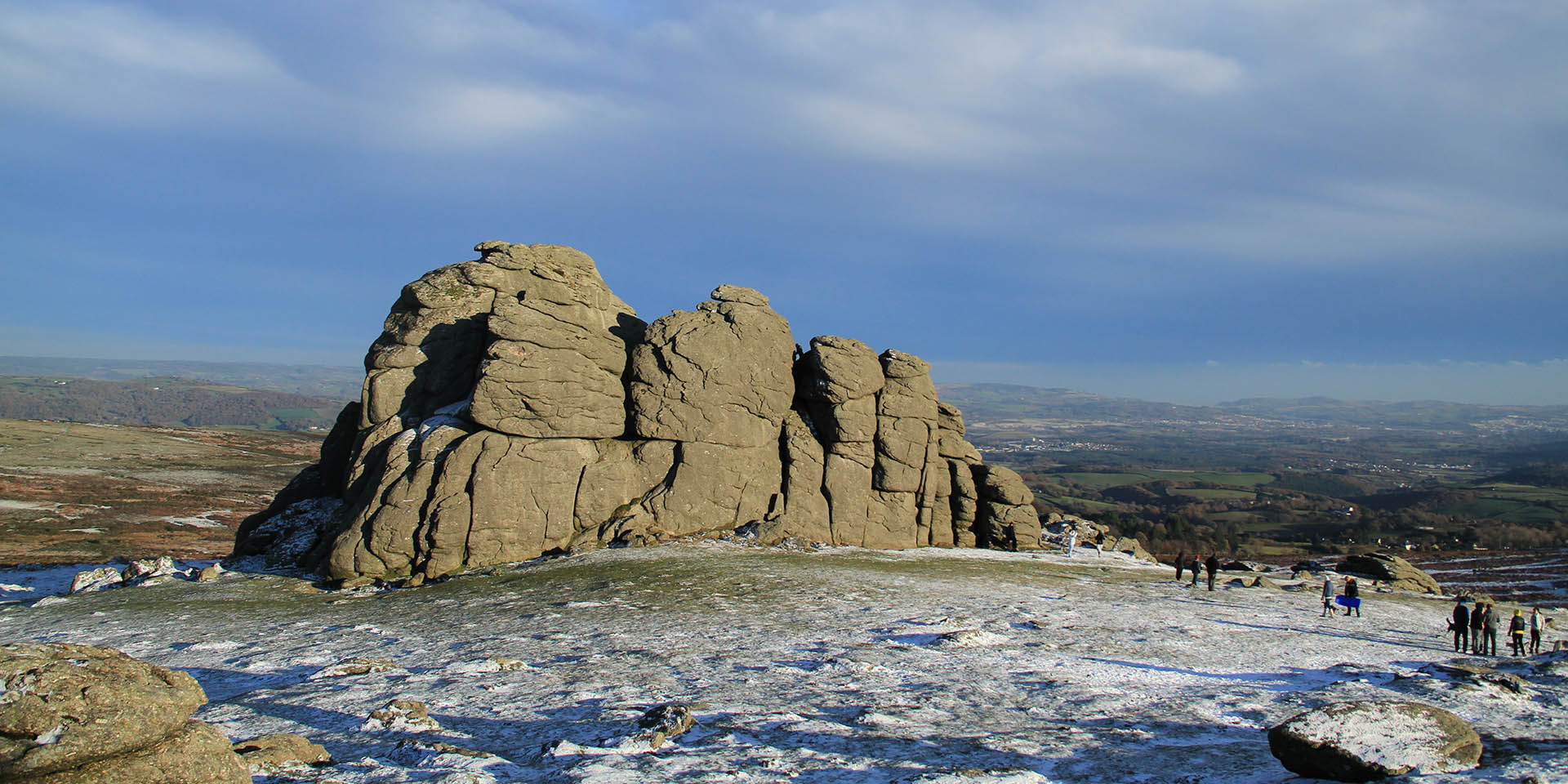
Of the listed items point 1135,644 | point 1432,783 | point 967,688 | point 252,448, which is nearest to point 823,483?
point 1135,644

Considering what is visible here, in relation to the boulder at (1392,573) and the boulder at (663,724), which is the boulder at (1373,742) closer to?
the boulder at (663,724)

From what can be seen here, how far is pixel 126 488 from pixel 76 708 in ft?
343

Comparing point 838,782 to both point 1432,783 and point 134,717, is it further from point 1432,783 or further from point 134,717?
point 134,717

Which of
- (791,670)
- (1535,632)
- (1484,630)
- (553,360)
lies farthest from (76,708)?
(1535,632)

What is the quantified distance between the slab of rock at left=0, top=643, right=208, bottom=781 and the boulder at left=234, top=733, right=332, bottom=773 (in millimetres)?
1723

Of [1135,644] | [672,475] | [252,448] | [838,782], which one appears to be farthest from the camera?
[252,448]

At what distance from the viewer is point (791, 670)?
58.0 ft

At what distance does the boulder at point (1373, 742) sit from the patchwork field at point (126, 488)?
56.7 m

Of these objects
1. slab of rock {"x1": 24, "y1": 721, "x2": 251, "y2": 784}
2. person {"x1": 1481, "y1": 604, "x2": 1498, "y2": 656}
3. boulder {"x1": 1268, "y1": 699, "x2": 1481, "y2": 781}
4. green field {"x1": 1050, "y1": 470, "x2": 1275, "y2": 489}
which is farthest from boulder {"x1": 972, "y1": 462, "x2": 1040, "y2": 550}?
green field {"x1": 1050, "y1": 470, "x2": 1275, "y2": 489}

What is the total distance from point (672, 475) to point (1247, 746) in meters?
27.5

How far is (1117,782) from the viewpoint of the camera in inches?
454

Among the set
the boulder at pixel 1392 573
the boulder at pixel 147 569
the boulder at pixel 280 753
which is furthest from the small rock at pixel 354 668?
the boulder at pixel 1392 573

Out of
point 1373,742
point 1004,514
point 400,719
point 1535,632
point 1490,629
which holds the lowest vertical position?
point 1535,632

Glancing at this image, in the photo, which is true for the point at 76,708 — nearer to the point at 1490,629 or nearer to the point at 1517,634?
the point at 1490,629
